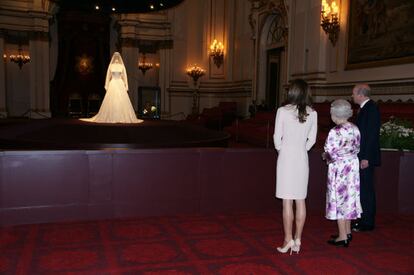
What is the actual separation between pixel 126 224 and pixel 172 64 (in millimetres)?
14332

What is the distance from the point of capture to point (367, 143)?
13.9 ft

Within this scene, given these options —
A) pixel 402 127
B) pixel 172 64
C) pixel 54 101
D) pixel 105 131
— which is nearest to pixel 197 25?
pixel 172 64

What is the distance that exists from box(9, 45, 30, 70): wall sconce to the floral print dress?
1579cm

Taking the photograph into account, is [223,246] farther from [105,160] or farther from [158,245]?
[105,160]

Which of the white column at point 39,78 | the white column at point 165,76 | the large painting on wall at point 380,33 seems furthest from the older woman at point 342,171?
the white column at point 39,78

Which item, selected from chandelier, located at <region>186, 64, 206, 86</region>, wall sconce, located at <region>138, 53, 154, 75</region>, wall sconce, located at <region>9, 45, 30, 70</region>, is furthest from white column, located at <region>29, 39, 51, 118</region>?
chandelier, located at <region>186, 64, 206, 86</region>

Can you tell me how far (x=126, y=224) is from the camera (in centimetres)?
457

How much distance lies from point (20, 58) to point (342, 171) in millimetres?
15959

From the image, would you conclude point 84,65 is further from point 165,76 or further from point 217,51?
point 217,51

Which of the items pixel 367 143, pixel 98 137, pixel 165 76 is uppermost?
pixel 165 76

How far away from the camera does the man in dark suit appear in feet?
13.9

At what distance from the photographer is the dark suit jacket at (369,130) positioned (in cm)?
423

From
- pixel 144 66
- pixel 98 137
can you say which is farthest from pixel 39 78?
pixel 98 137

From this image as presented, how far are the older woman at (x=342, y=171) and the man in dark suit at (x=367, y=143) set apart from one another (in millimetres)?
355
